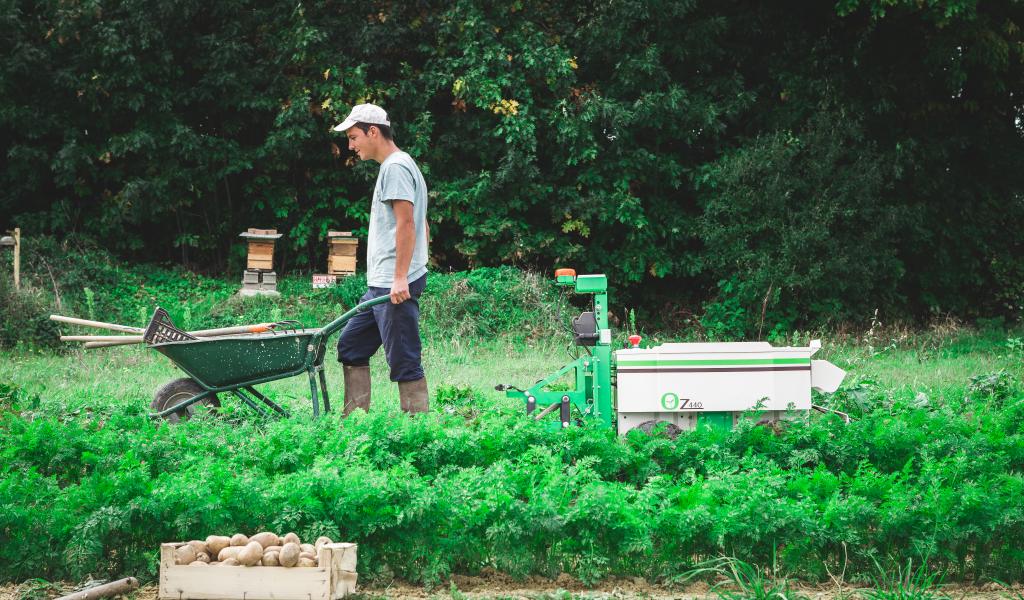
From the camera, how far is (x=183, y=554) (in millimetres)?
3260

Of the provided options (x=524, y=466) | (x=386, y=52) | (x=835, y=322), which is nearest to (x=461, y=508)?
(x=524, y=466)

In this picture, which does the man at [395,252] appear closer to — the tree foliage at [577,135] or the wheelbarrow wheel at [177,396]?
the wheelbarrow wheel at [177,396]

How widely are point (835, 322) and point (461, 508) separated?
1035cm

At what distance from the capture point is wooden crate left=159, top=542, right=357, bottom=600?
10.4 ft

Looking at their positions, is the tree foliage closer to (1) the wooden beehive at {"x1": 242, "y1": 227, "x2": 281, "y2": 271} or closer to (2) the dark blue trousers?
(1) the wooden beehive at {"x1": 242, "y1": 227, "x2": 281, "y2": 271}

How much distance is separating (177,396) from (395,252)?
177 cm

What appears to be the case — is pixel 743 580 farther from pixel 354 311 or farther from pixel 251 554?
pixel 354 311

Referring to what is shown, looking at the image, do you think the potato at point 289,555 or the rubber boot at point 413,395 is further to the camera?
the rubber boot at point 413,395

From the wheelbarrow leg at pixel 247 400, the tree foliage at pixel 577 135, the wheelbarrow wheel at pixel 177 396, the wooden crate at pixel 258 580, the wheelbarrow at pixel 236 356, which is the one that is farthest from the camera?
the tree foliage at pixel 577 135

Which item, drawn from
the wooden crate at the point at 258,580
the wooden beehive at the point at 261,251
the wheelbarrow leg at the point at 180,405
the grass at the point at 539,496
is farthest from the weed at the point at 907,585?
the wooden beehive at the point at 261,251

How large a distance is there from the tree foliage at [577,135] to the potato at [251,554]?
10342 mm

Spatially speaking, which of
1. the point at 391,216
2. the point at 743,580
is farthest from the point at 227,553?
the point at 391,216

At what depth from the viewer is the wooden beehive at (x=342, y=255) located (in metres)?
12.7

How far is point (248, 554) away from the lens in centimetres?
322
